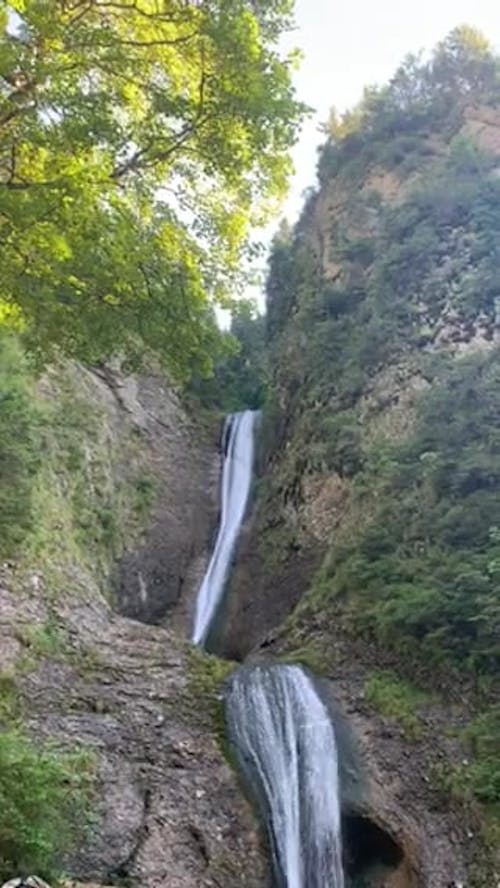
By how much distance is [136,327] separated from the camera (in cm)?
680

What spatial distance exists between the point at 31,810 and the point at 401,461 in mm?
8810

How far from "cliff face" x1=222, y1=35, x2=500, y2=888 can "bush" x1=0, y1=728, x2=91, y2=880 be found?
3.88 metres

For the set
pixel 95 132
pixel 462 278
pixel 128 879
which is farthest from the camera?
pixel 462 278

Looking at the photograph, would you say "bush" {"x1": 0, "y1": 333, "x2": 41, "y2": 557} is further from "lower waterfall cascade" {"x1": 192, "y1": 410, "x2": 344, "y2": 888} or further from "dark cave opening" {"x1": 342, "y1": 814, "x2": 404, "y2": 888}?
"dark cave opening" {"x1": 342, "y1": 814, "x2": 404, "y2": 888}

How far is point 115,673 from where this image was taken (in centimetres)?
1018

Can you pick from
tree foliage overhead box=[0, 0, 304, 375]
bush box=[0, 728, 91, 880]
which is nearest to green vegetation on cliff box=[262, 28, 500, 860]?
bush box=[0, 728, 91, 880]

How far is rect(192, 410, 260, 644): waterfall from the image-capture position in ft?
56.5

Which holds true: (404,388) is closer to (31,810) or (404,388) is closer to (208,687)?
(208,687)

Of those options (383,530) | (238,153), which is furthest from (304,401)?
(238,153)

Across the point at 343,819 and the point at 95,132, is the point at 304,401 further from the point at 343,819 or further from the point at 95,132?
the point at 95,132

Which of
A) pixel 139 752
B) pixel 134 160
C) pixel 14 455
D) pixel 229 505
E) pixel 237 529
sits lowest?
pixel 139 752

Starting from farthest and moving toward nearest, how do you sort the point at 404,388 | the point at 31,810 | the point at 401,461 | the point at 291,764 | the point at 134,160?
1. the point at 404,388
2. the point at 401,461
3. the point at 291,764
4. the point at 134,160
5. the point at 31,810

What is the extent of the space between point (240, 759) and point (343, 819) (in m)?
1.31

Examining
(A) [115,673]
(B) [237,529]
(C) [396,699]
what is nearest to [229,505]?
(B) [237,529]
